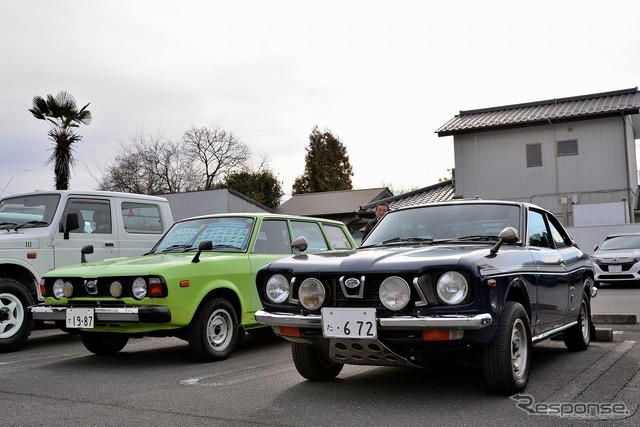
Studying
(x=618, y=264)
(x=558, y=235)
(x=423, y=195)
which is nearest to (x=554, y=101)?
(x=423, y=195)

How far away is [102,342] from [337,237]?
339 cm

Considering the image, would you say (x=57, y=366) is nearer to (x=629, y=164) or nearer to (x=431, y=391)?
(x=431, y=391)

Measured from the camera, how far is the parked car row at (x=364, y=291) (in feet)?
15.0

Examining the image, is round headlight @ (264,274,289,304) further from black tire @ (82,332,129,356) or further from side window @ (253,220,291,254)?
black tire @ (82,332,129,356)

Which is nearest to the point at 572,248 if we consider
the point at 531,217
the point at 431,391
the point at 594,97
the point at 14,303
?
the point at 531,217

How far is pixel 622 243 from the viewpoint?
715 inches

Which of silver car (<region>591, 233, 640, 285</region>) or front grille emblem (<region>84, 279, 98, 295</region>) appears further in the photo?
silver car (<region>591, 233, 640, 285</region>)

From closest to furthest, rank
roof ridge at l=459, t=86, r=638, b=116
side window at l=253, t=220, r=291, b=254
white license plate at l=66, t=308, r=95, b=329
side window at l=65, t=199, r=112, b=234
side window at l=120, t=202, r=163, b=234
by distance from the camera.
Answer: white license plate at l=66, t=308, r=95, b=329, side window at l=253, t=220, r=291, b=254, side window at l=65, t=199, r=112, b=234, side window at l=120, t=202, r=163, b=234, roof ridge at l=459, t=86, r=638, b=116

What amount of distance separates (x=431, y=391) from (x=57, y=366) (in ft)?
13.2

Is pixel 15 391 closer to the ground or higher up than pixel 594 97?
closer to the ground

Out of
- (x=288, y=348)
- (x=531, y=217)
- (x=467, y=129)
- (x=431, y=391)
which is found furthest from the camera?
(x=467, y=129)

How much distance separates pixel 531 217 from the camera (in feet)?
20.4

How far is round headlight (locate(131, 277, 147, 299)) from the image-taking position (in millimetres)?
6578

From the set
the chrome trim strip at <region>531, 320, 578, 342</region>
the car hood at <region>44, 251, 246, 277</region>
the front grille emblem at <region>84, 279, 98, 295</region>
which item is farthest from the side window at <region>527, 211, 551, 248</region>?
the front grille emblem at <region>84, 279, 98, 295</region>
